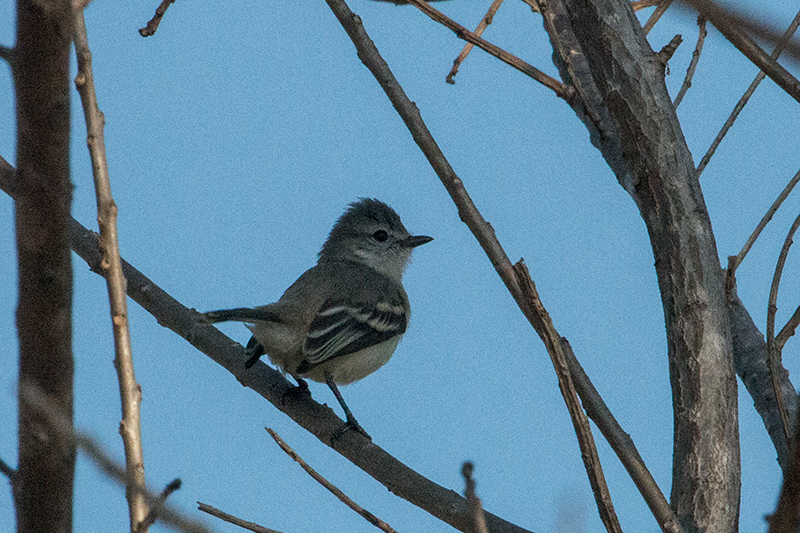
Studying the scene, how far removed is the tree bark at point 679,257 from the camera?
11.1 feet

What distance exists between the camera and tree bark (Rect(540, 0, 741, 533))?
3371 mm

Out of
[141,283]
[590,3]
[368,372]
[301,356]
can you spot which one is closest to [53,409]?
[590,3]

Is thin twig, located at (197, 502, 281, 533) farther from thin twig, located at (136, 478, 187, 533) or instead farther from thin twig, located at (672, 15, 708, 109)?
thin twig, located at (672, 15, 708, 109)

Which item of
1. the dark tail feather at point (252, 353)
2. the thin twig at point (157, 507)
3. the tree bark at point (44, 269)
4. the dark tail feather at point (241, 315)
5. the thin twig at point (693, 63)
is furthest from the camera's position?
the dark tail feather at point (241, 315)

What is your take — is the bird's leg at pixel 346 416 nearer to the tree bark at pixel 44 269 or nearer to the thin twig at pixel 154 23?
the thin twig at pixel 154 23

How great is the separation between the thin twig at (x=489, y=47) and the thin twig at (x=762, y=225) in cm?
101

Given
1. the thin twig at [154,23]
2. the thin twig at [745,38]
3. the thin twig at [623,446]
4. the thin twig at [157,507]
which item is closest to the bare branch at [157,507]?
the thin twig at [157,507]

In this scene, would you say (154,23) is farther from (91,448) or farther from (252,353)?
(91,448)

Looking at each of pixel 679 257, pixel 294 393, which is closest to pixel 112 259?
pixel 679 257

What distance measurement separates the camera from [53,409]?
5.82ft

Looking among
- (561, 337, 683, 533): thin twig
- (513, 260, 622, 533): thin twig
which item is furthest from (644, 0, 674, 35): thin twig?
(513, 260, 622, 533): thin twig

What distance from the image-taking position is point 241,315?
225 inches

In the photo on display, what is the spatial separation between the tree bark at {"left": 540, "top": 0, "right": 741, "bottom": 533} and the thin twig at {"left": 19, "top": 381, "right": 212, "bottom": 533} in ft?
7.44

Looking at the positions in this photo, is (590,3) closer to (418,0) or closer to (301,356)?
(418,0)
